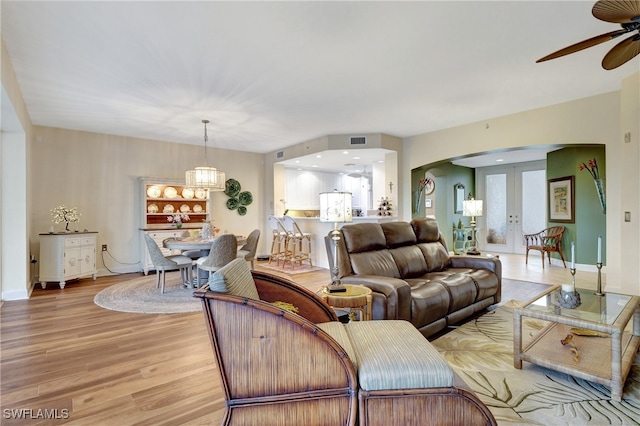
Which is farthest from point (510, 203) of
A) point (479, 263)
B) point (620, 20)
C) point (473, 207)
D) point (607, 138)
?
point (620, 20)

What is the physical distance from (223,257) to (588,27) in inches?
180

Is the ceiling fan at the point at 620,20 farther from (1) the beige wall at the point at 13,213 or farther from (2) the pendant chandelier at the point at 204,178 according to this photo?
(1) the beige wall at the point at 13,213

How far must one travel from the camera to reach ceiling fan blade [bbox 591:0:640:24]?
1.76 meters

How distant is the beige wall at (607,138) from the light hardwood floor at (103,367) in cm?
478

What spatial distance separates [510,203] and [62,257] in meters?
10.0

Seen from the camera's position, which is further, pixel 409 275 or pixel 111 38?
pixel 409 275

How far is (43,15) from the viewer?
2.38 metres

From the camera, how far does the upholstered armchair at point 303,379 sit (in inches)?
51.6

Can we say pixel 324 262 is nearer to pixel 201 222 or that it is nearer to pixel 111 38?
pixel 201 222

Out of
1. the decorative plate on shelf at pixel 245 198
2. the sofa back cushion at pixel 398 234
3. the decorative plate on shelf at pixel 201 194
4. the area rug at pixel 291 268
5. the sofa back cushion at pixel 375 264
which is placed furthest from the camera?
the decorative plate on shelf at pixel 245 198

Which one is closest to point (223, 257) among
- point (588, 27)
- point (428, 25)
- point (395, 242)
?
point (395, 242)

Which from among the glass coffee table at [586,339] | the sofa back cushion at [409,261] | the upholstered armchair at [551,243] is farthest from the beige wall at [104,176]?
the upholstered armchair at [551,243]

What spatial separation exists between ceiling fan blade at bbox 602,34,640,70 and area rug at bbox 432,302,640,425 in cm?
229

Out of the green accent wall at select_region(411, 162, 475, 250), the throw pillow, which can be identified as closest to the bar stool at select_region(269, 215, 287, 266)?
the green accent wall at select_region(411, 162, 475, 250)
